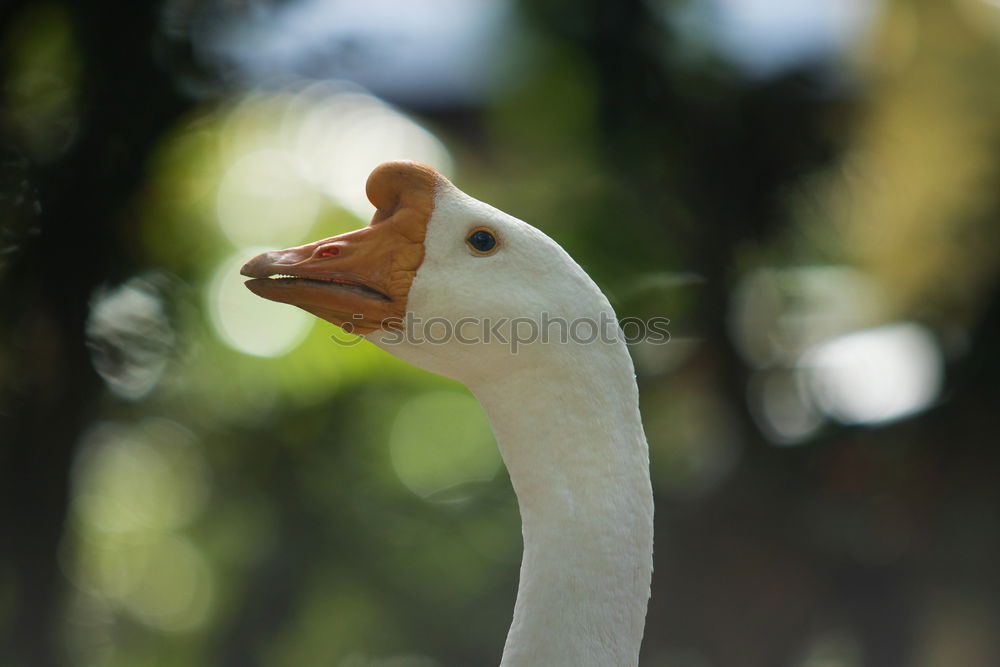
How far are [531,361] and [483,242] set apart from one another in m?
0.21

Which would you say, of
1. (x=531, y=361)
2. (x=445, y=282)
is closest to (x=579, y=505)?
(x=531, y=361)

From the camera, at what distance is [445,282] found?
147cm

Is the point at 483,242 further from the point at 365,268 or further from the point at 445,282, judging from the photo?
the point at 365,268

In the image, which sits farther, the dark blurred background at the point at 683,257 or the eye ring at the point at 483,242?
the dark blurred background at the point at 683,257

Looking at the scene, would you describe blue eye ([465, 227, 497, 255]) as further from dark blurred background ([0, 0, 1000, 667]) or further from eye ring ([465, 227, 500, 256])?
dark blurred background ([0, 0, 1000, 667])

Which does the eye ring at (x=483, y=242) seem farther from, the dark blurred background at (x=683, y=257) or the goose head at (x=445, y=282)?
the dark blurred background at (x=683, y=257)

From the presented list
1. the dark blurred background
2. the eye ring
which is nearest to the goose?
the eye ring

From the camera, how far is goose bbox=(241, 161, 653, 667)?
142 centimetres

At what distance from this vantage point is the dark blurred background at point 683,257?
4.84 meters

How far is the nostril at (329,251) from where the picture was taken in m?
1.50

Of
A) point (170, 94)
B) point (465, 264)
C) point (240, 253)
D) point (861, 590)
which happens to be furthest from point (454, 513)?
point (465, 264)

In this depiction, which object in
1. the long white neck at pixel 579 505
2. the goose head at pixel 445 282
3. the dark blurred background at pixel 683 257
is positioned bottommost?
the long white neck at pixel 579 505

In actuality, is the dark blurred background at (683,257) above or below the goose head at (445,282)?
above

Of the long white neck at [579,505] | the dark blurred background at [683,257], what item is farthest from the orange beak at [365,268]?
the dark blurred background at [683,257]
